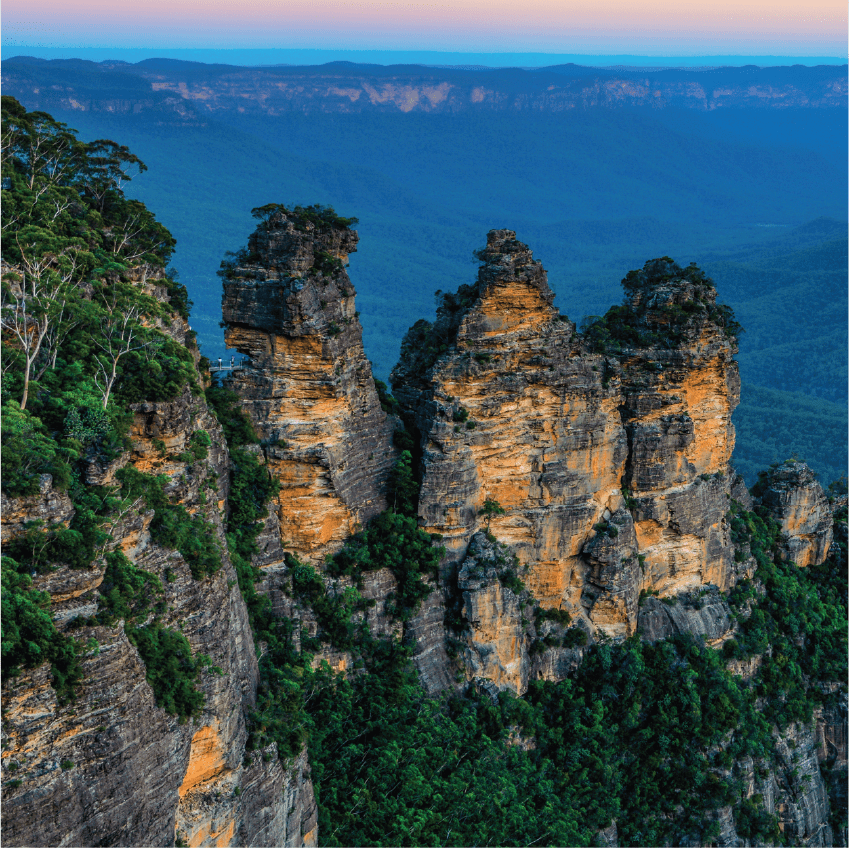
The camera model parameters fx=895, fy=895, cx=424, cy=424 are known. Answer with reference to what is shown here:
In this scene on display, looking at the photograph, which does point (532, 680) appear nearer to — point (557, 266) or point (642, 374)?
point (642, 374)

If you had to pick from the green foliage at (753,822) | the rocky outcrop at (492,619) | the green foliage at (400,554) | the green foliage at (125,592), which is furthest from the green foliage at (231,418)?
the green foliage at (753,822)

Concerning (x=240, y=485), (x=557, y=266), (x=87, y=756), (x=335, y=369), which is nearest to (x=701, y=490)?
(x=335, y=369)

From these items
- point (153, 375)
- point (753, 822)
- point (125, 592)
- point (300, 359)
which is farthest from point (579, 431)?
point (125, 592)

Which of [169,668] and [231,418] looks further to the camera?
[231,418]

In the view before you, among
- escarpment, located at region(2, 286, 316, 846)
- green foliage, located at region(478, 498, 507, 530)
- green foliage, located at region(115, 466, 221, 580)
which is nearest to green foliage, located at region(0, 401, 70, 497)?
escarpment, located at region(2, 286, 316, 846)

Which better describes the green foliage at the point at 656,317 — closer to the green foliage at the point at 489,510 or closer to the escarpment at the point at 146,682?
the green foliage at the point at 489,510

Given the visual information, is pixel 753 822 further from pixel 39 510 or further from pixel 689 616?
pixel 39 510

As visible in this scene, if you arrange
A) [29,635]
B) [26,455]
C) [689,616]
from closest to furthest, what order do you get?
[29,635], [26,455], [689,616]
